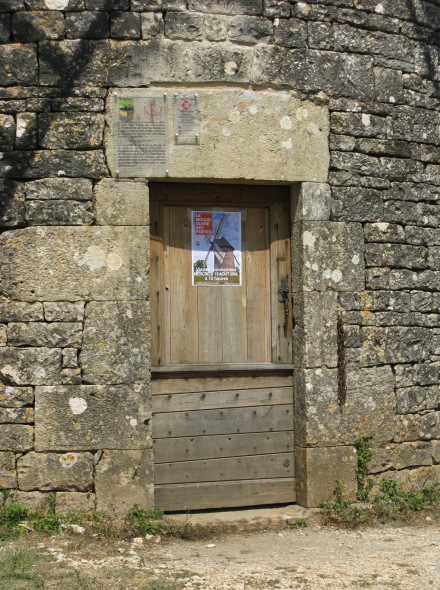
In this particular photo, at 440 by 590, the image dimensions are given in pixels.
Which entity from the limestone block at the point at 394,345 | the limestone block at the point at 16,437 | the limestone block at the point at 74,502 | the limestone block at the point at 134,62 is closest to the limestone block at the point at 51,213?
the limestone block at the point at 134,62

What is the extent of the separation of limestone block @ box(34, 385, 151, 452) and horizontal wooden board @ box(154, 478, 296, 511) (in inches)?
20.0

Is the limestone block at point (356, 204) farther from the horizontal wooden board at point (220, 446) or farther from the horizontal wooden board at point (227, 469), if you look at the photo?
the horizontal wooden board at point (227, 469)

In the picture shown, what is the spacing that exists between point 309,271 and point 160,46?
1.85 metres

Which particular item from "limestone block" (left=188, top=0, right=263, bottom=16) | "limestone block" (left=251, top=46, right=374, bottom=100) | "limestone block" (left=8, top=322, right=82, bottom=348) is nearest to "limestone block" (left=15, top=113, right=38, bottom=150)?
"limestone block" (left=8, top=322, right=82, bottom=348)

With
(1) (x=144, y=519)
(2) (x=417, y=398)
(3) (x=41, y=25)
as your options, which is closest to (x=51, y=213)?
(3) (x=41, y=25)

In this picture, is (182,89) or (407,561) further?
(182,89)

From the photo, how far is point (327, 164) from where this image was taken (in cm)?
573

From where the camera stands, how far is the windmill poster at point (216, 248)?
225 inches

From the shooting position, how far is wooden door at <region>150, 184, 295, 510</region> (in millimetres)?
5598

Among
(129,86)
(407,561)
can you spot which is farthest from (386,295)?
(129,86)

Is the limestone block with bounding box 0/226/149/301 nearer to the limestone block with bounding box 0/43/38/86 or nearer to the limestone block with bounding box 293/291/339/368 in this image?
the limestone block with bounding box 0/43/38/86

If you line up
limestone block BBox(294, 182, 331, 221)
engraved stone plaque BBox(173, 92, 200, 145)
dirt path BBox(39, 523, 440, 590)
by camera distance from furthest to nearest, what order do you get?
limestone block BBox(294, 182, 331, 221) → engraved stone plaque BBox(173, 92, 200, 145) → dirt path BBox(39, 523, 440, 590)

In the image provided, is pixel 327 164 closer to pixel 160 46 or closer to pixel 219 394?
pixel 160 46

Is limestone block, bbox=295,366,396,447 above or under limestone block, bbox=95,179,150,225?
under
